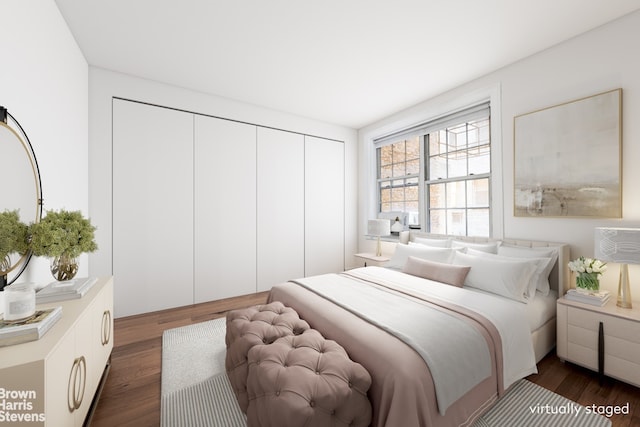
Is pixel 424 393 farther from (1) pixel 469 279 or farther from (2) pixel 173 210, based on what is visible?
(2) pixel 173 210

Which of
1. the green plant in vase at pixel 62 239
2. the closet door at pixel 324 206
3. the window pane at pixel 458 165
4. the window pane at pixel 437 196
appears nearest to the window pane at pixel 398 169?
the window pane at pixel 437 196

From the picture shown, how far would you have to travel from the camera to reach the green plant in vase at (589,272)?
2150 millimetres

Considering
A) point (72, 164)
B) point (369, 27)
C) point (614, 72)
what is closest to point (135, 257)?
point (72, 164)

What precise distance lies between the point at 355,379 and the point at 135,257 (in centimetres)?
305

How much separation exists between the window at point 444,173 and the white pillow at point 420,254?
2.43ft

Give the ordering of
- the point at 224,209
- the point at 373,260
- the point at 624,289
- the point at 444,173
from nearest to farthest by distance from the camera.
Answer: the point at 624,289 < the point at 224,209 < the point at 444,173 < the point at 373,260

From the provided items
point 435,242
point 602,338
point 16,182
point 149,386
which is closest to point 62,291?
point 16,182

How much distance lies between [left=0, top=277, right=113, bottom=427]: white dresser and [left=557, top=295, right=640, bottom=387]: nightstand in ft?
10.6

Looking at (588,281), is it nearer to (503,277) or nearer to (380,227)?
(503,277)

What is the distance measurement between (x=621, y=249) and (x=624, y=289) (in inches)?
13.9

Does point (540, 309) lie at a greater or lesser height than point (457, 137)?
lesser

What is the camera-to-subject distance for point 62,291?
1587 millimetres

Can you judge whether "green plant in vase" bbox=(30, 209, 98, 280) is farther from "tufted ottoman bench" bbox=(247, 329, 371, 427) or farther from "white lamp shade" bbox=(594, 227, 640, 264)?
"white lamp shade" bbox=(594, 227, 640, 264)

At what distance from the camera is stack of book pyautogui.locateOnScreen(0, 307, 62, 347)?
3.47ft
